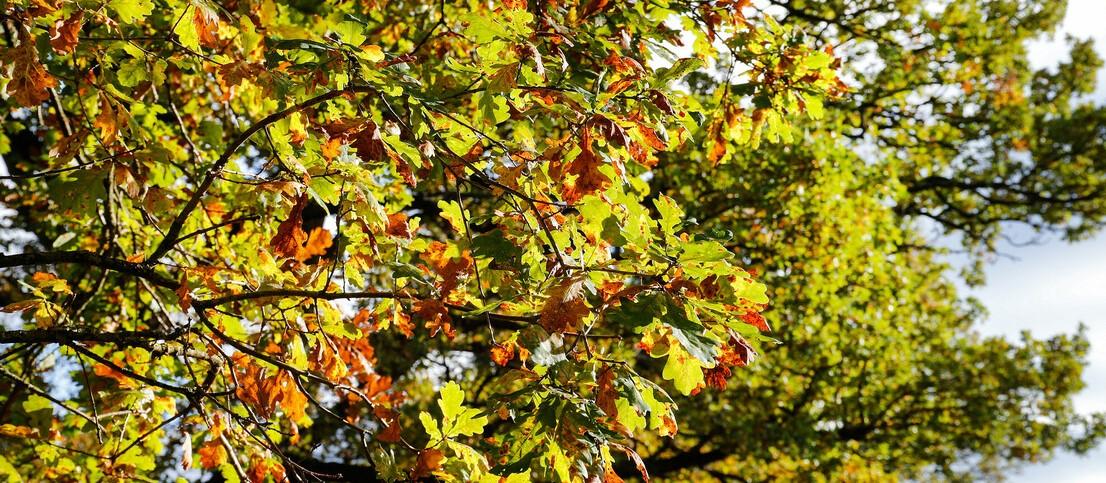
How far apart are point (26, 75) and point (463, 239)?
5.06 ft

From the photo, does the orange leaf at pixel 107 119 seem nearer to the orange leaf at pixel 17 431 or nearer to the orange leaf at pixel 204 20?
the orange leaf at pixel 204 20

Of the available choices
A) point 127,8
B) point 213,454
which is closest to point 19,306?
point 213,454

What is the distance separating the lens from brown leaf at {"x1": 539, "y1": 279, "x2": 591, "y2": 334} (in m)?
2.13

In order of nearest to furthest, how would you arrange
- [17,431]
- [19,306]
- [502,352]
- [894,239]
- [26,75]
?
[26,75] → [502,352] → [19,306] → [17,431] → [894,239]

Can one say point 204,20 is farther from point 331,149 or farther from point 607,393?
point 607,393

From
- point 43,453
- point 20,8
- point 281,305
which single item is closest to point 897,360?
point 281,305

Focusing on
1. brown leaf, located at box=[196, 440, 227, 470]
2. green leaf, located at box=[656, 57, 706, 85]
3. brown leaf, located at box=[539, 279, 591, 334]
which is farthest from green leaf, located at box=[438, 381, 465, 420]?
brown leaf, located at box=[196, 440, 227, 470]

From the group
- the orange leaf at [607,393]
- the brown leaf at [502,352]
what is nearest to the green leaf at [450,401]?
the brown leaf at [502,352]

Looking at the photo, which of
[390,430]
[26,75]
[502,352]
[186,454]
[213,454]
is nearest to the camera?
[26,75]

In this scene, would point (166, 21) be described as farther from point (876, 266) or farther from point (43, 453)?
point (876, 266)

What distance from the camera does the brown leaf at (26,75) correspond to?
262cm

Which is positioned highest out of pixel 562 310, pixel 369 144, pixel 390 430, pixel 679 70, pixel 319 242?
pixel 679 70

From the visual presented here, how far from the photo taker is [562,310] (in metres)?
2.14

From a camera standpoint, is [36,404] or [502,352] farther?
[36,404]
